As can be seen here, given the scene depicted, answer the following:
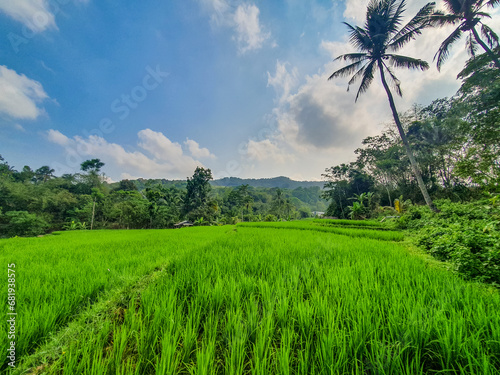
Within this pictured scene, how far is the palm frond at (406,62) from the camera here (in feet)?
29.6

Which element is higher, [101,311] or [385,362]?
[385,362]

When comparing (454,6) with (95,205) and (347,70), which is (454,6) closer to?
(347,70)

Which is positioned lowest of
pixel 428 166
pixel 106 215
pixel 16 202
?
pixel 106 215

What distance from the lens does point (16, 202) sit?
22484mm

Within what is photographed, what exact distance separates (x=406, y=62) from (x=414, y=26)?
5.41 feet

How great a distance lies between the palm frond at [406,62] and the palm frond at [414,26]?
762 millimetres

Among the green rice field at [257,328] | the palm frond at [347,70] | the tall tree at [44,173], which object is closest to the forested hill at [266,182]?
the tall tree at [44,173]

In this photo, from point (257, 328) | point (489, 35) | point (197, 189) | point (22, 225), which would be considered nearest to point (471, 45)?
point (489, 35)

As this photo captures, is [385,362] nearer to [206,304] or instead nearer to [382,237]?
[206,304]

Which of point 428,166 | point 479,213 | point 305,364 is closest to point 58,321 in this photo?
point 305,364

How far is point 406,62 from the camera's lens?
9469 millimetres

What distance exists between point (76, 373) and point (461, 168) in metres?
8.53

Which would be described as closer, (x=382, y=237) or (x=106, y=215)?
(x=382, y=237)

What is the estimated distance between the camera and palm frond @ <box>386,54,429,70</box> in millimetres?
9031
